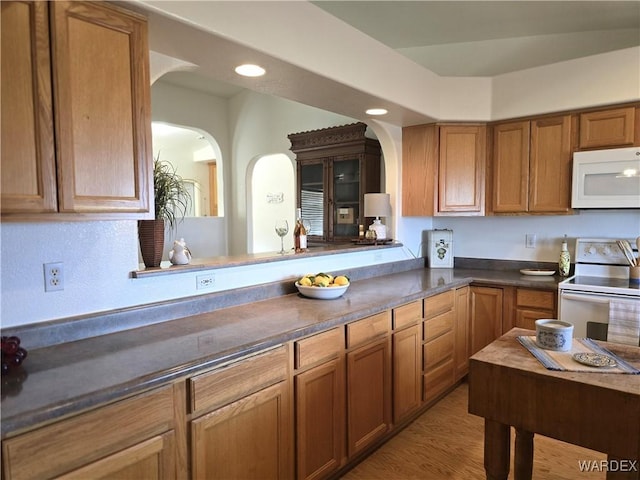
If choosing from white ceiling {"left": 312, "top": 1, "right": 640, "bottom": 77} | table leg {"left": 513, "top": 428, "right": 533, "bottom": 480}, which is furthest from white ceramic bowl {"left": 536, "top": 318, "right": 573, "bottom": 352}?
white ceiling {"left": 312, "top": 1, "right": 640, "bottom": 77}

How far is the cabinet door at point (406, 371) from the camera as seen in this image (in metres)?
2.46

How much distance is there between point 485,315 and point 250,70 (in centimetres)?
250

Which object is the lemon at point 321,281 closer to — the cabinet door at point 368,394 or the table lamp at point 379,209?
the cabinet door at point 368,394

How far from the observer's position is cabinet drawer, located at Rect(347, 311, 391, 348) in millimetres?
2098

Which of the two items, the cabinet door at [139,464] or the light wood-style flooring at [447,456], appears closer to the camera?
the cabinet door at [139,464]

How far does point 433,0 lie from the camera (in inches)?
110

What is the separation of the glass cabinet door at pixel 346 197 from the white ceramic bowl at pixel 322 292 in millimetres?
1696

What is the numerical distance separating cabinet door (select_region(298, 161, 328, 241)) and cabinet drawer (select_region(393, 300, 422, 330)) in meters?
1.83

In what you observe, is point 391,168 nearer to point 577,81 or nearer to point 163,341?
point 577,81

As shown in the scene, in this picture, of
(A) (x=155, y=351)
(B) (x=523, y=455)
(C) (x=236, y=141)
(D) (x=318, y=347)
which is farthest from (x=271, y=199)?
(B) (x=523, y=455)

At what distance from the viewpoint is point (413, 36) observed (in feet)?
11.4

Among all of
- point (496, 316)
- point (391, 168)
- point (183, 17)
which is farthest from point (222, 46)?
point (496, 316)

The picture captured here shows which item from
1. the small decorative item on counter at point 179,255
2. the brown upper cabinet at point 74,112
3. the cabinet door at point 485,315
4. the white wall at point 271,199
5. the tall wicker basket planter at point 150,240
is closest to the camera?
the brown upper cabinet at point 74,112

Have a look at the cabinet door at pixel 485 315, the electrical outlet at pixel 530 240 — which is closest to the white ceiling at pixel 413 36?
the electrical outlet at pixel 530 240
